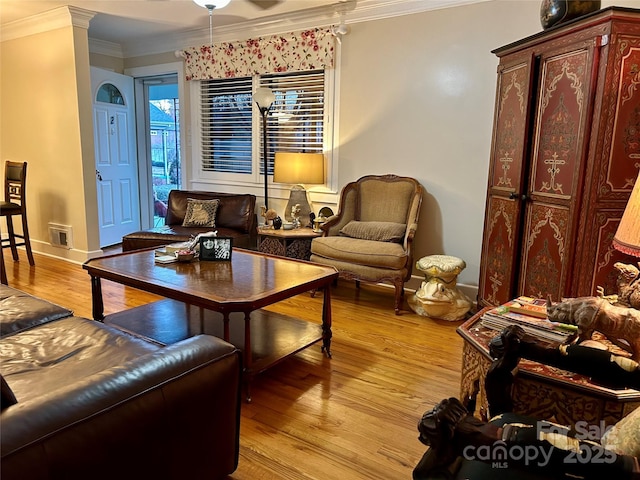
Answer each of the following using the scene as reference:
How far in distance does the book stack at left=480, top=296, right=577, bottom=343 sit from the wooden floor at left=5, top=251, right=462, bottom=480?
0.64 metres

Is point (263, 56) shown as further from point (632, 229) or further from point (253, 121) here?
point (632, 229)

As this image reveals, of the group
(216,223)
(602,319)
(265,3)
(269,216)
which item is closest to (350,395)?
(602,319)

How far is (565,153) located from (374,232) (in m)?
1.65

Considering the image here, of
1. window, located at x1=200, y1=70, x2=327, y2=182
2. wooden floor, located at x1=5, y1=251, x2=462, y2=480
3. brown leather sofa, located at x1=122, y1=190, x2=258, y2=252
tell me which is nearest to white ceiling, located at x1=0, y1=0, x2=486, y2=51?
window, located at x1=200, y1=70, x2=327, y2=182

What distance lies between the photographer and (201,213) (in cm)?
470

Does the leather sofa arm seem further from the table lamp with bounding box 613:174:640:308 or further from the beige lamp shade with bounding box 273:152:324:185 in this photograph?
the beige lamp shade with bounding box 273:152:324:185

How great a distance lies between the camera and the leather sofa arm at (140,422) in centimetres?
104

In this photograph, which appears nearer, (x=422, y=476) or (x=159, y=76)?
(x=422, y=476)

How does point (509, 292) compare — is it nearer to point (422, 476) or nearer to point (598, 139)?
point (598, 139)

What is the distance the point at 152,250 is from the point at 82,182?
6.76 feet

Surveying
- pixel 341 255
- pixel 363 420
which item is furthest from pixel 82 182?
pixel 363 420

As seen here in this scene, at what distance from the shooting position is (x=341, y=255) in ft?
12.2

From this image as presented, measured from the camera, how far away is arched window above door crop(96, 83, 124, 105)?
214 inches

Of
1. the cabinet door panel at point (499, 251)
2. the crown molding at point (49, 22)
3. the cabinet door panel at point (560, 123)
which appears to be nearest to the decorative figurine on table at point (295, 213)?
the cabinet door panel at point (499, 251)
